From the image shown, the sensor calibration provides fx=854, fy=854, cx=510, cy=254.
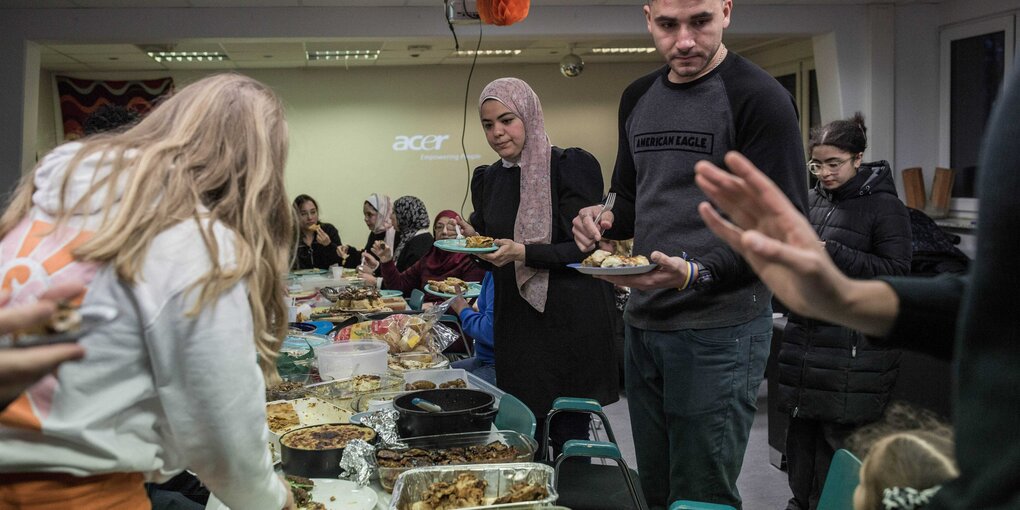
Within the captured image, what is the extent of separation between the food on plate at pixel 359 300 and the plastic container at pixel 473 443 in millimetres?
2436

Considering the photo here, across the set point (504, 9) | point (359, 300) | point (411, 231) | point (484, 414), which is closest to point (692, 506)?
point (484, 414)

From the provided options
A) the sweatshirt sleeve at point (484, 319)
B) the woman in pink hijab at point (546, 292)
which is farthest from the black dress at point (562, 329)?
the sweatshirt sleeve at point (484, 319)

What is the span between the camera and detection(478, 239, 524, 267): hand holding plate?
2.56m

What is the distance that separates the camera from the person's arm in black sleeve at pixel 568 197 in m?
2.60

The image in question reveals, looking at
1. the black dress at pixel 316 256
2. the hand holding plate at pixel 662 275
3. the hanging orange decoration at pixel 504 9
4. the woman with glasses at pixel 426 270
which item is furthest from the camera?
the black dress at pixel 316 256

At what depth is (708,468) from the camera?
192 centimetres

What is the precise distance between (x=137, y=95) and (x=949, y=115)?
8.29 meters

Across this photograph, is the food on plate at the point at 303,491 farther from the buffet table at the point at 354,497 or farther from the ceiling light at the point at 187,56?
the ceiling light at the point at 187,56

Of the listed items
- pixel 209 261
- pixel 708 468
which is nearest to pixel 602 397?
pixel 708 468

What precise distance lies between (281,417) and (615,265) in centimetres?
96

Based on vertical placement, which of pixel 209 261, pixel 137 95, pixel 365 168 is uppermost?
pixel 137 95

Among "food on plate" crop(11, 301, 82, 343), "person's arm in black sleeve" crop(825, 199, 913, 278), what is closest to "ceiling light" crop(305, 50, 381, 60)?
"person's arm in black sleeve" crop(825, 199, 913, 278)

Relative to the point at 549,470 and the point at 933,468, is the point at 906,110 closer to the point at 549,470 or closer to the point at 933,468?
the point at 549,470

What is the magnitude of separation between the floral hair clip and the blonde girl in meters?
0.80
